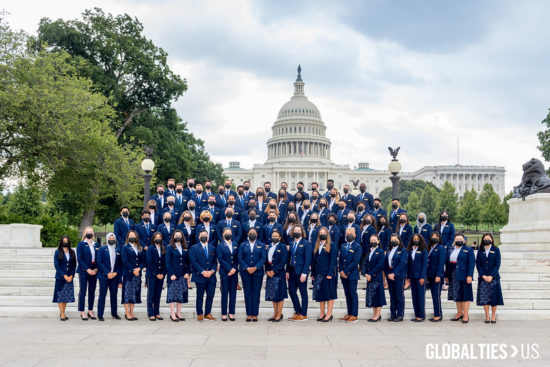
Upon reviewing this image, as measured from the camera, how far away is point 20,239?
19031 mm

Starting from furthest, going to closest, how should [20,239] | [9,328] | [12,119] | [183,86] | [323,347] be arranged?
[183,86]
[12,119]
[20,239]
[9,328]
[323,347]

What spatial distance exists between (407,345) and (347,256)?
110 inches

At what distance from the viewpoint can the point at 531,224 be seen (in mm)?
18656

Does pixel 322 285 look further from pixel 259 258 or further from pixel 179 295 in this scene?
pixel 179 295

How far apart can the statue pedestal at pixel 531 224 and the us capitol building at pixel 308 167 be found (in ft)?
330

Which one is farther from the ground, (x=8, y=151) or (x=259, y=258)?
(x=8, y=151)

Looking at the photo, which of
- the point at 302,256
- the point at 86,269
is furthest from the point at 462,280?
the point at 86,269

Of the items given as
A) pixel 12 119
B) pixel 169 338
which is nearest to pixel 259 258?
pixel 169 338

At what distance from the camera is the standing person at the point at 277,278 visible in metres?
10.8

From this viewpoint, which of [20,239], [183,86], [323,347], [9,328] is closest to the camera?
[323,347]

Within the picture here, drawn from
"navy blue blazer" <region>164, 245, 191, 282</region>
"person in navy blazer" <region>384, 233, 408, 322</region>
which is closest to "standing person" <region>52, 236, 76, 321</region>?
"navy blue blazer" <region>164, 245, 191, 282</region>

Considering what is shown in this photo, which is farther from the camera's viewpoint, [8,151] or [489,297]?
[8,151]

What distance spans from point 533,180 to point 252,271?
13.3m

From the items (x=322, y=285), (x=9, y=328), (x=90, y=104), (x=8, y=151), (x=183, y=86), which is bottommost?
(x=9, y=328)
